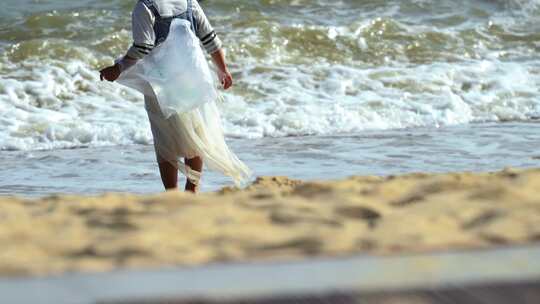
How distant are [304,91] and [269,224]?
744 centimetres

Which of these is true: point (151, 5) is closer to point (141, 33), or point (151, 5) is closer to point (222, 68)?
point (141, 33)

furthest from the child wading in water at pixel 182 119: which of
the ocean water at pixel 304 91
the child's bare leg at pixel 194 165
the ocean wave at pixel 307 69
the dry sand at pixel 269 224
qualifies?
the ocean wave at pixel 307 69

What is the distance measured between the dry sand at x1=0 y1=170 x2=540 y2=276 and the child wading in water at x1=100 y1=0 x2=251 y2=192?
1.49 metres

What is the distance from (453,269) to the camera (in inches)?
93.0

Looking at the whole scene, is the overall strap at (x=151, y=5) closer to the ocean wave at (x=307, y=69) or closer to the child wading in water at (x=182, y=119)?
the child wading in water at (x=182, y=119)

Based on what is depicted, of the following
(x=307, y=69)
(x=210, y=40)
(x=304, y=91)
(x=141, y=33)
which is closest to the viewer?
(x=141, y=33)

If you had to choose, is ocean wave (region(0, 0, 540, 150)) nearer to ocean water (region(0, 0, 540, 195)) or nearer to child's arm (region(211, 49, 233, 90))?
ocean water (region(0, 0, 540, 195))

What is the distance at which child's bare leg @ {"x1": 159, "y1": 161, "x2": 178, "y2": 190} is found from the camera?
566 centimetres

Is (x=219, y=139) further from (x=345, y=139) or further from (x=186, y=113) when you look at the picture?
(x=345, y=139)

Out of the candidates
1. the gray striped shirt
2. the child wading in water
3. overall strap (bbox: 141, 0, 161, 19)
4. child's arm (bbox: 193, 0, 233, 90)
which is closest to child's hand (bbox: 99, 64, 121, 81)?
the child wading in water

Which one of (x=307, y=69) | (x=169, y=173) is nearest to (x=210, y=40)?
(x=169, y=173)

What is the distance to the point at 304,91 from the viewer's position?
10.5 m

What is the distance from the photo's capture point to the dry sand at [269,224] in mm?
2660

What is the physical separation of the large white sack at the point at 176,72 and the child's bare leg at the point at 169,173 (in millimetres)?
367
